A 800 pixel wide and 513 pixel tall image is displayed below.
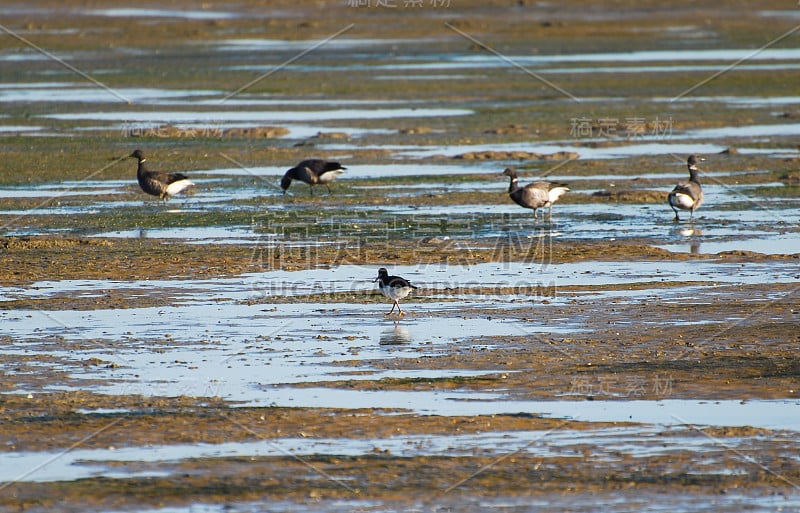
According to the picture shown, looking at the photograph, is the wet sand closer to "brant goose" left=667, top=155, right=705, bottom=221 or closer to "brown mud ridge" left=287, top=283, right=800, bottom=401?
"brown mud ridge" left=287, top=283, right=800, bottom=401

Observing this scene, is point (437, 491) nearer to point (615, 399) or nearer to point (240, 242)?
point (615, 399)

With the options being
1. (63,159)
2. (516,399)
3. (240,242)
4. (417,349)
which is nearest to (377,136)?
(63,159)

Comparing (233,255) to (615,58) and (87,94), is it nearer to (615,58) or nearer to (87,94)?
(87,94)

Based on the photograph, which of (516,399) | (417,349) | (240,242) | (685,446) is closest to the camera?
(685,446)

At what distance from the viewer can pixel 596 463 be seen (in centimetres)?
820

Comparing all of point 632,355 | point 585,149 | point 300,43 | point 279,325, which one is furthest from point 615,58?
point 632,355

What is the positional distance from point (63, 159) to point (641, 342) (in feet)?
52.0

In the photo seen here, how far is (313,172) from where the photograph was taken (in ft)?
70.1

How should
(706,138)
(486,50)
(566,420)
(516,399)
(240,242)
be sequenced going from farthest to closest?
(486,50) < (706,138) < (240,242) < (516,399) < (566,420)

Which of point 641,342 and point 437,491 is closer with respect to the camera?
point 437,491

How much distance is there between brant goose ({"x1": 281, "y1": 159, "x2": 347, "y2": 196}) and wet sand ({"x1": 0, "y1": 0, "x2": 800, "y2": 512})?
38 cm

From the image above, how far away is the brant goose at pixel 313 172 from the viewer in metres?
21.4

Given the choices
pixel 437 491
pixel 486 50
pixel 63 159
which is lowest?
pixel 437 491

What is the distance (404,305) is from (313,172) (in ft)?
26.7
